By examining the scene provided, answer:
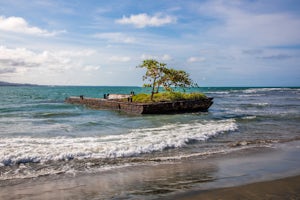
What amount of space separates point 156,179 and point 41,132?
32.5 feet

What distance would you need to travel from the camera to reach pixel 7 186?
6965 millimetres

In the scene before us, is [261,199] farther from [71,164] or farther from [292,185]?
[71,164]

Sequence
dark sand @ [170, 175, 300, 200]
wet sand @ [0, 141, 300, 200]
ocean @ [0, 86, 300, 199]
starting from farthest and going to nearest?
ocean @ [0, 86, 300, 199] < wet sand @ [0, 141, 300, 200] < dark sand @ [170, 175, 300, 200]

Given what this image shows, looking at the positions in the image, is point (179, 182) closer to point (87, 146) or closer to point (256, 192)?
point (256, 192)

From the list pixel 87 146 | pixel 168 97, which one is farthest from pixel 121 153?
pixel 168 97

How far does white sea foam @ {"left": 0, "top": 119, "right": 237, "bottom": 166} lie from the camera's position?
9.73 m

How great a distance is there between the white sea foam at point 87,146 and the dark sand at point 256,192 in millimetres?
4518

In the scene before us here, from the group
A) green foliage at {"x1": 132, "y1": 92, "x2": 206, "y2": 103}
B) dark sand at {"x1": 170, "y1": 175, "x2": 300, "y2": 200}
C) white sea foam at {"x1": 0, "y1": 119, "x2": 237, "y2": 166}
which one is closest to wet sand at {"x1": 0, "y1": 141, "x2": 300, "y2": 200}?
dark sand at {"x1": 170, "y1": 175, "x2": 300, "y2": 200}

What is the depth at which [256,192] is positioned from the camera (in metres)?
6.21

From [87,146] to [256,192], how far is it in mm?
6792

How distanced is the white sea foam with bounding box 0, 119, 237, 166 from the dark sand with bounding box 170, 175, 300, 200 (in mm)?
4518

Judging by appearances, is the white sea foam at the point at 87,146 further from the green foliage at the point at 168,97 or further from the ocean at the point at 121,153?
the green foliage at the point at 168,97

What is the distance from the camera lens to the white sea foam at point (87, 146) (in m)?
9.73

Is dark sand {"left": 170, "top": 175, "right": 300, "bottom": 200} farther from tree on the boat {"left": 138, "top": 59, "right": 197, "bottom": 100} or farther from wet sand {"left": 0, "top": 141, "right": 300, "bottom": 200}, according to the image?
tree on the boat {"left": 138, "top": 59, "right": 197, "bottom": 100}
